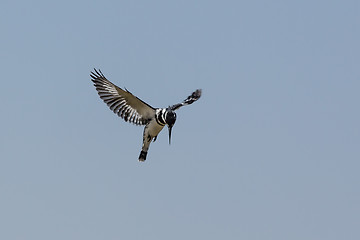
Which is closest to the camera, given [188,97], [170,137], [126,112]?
[170,137]

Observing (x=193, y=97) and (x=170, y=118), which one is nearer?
(x=170, y=118)

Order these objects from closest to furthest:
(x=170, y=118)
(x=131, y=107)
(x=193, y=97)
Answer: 1. (x=170, y=118)
2. (x=131, y=107)
3. (x=193, y=97)

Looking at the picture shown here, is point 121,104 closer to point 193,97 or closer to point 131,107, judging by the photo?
point 131,107

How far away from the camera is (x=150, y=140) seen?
3066 centimetres

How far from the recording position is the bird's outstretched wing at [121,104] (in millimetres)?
29969

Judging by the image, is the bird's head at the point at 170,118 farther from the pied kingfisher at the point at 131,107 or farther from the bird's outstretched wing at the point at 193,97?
the bird's outstretched wing at the point at 193,97

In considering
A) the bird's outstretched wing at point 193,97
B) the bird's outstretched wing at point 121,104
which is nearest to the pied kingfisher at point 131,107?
the bird's outstretched wing at point 121,104

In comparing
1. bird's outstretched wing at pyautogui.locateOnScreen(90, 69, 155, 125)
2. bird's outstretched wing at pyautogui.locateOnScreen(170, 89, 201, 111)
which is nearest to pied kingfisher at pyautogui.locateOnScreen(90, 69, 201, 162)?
bird's outstretched wing at pyautogui.locateOnScreen(90, 69, 155, 125)

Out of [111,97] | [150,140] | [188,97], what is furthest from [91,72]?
[188,97]

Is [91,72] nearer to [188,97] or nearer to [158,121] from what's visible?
[158,121]

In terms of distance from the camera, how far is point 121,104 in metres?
30.4

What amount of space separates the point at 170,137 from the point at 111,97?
3.69 meters

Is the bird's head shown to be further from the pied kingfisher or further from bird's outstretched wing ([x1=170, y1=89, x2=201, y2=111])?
bird's outstretched wing ([x1=170, y1=89, x2=201, y2=111])

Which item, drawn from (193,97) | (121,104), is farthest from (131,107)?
(193,97)
